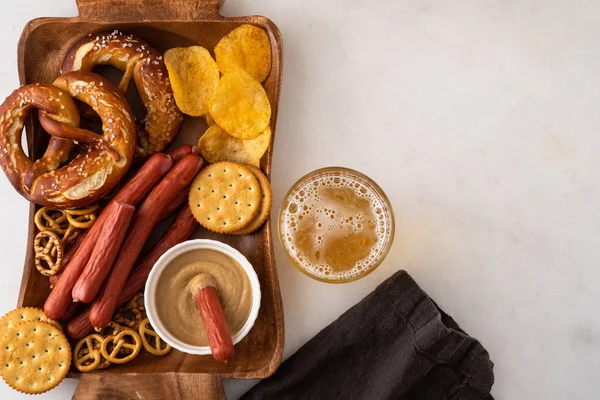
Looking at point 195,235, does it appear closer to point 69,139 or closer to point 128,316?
point 128,316

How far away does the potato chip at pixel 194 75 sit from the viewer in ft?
4.90

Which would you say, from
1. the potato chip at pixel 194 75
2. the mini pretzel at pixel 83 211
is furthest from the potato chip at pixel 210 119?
the mini pretzel at pixel 83 211

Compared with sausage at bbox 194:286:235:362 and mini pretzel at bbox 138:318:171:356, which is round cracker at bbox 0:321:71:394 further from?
sausage at bbox 194:286:235:362

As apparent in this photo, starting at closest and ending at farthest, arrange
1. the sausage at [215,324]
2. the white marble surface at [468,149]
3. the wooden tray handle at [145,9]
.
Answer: the sausage at [215,324] → the wooden tray handle at [145,9] → the white marble surface at [468,149]

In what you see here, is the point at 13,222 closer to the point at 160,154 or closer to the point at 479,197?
the point at 160,154

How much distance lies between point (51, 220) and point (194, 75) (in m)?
0.50

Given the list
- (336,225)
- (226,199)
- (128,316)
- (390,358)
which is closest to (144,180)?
(226,199)

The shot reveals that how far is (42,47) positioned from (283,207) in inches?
28.6

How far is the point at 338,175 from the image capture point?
59.5 inches

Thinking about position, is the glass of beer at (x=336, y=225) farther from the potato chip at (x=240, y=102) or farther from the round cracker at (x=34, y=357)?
the round cracker at (x=34, y=357)

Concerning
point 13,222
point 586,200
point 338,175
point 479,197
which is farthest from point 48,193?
point 586,200

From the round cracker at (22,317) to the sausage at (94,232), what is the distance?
0.02 meters

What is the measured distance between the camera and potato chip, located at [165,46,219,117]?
149 centimetres

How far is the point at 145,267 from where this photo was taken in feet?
4.87
